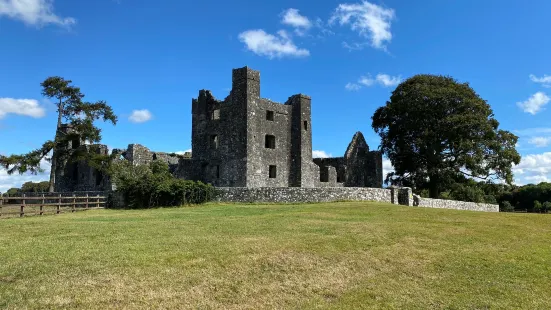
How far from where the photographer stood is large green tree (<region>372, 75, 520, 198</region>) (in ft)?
129

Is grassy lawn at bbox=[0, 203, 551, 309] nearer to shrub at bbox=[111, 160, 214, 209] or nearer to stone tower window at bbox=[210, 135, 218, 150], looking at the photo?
shrub at bbox=[111, 160, 214, 209]

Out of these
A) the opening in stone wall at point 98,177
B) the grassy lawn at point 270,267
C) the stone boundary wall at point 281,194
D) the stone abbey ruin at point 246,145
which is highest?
the stone abbey ruin at point 246,145

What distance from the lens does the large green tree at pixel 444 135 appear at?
3922 cm

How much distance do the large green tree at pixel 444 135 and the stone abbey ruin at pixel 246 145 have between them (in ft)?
27.4

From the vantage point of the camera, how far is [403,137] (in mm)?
43656

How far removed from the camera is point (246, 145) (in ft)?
108

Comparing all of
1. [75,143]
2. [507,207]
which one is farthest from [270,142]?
[507,207]

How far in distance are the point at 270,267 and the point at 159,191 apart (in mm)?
17904

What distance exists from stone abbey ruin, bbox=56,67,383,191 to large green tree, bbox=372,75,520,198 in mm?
8365

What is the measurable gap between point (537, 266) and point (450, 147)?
3084cm

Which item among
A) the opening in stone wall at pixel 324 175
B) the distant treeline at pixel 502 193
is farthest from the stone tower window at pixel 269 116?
the distant treeline at pixel 502 193

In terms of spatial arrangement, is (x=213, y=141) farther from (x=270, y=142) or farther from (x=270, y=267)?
(x=270, y=267)

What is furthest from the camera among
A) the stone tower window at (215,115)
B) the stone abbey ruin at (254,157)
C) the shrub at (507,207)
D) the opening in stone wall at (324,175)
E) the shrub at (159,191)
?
the shrub at (507,207)

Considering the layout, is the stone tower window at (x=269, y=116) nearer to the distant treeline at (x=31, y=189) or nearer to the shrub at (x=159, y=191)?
the shrub at (x=159, y=191)
